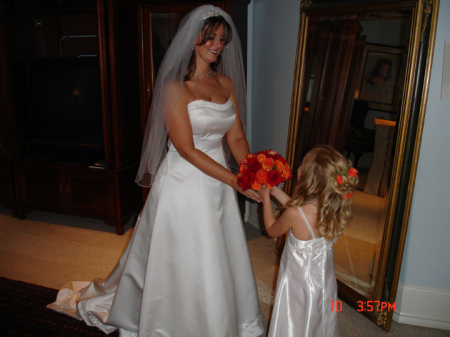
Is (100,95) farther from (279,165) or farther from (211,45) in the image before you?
(279,165)

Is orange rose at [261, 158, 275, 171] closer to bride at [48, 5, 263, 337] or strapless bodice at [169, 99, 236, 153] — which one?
bride at [48, 5, 263, 337]

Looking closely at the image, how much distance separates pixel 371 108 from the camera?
7.18 ft

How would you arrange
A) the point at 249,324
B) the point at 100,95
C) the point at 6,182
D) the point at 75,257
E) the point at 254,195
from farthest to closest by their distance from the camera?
1. the point at 6,182
2. the point at 100,95
3. the point at 75,257
4. the point at 249,324
5. the point at 254,195

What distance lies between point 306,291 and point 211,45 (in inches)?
52.1

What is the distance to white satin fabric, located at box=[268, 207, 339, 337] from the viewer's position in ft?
5.63

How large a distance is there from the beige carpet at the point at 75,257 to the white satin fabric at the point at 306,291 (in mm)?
528

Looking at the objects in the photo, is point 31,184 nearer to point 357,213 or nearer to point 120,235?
point 120,235

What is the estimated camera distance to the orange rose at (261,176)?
1579 millimetres

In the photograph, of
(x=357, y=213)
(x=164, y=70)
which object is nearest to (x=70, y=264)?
(x=164, y=70)

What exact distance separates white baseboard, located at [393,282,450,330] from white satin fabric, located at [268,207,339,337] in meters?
0.72

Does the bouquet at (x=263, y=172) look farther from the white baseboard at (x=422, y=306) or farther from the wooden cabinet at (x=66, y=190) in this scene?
the wooden cabinet at (x=66, y=190)

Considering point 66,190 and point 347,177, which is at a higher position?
point 347,177
